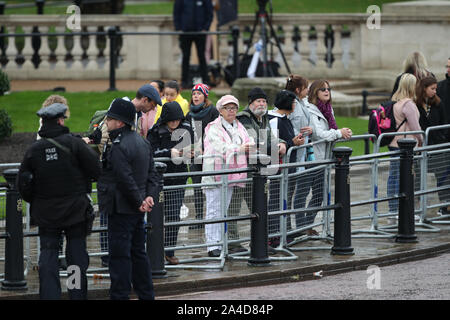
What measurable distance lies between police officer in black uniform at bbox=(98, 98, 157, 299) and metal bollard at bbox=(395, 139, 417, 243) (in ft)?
12.7

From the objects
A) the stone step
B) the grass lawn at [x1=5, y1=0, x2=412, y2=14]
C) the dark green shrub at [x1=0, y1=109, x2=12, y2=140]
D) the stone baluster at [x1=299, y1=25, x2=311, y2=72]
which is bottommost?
the dark green shrub at [x1=0, y1=109, x2=12, y2=140]

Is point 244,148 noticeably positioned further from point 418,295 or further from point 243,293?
point 418,295

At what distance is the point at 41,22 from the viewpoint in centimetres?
2411

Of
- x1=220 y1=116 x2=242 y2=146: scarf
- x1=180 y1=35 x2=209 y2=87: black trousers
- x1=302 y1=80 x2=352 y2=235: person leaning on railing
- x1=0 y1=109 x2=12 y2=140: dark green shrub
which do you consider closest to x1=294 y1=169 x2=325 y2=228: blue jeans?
x1=302 y1=80 x2=352 y2=235: person leaning on railing

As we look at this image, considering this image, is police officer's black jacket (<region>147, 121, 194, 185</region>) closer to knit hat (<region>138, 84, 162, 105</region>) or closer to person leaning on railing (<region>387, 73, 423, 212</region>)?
knit hat (<region>138, 84, 162, 105</region>)

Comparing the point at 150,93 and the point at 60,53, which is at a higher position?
the point at 60,53

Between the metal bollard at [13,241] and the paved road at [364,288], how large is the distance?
147cm

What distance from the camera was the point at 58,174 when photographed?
9672 millimetres

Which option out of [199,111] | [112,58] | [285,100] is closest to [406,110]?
[285,100]

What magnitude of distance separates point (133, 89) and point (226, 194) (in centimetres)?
1048

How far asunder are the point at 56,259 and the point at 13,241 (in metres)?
0.82

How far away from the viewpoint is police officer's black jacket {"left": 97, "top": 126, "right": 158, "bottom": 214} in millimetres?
9797

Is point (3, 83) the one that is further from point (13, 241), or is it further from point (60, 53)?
point (13, 241)

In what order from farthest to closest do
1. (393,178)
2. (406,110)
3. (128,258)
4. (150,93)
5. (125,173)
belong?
(406,110)
(393,178)
(150,93)
(128,258)
(125,173)
